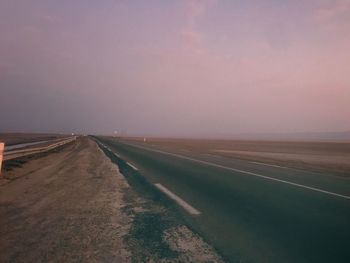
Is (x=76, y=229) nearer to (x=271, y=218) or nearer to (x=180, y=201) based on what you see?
(x=180, y=201)

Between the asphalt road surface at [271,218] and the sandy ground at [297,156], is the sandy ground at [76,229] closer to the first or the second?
the asphalt road surface at [271,218]

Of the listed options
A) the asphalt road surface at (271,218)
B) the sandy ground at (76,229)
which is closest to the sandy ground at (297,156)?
the asphalt road surface at (271,218)

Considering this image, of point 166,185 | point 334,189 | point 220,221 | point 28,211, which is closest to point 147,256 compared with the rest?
point 220,221

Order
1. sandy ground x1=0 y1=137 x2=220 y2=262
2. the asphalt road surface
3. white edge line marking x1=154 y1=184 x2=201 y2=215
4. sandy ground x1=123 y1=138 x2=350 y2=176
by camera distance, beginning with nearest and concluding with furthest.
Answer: sandy ground x1=0 y1=137 x2=220 y2=262, the asphalt road surface, white edge line marking x1=154 y1=184 x2=201 y2=215, sandy ground x1=123 y1=138 x2=350 y2=176

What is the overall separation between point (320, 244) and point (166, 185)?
6.36 m

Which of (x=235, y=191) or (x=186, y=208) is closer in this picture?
(x=186, y=208)

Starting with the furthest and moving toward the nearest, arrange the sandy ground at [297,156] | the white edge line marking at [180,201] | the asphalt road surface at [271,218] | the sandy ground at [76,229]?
the sandy ground at [297,156] → the white edge line marking at [180,201] → the asphalt road surface at [271,218] → the sandy ground at [76,229]

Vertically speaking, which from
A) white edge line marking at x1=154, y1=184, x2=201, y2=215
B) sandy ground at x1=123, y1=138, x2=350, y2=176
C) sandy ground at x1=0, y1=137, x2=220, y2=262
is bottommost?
sandy ground at x1=0, y1=137, x2=220, y2=262

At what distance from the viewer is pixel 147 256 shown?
4.29 meters

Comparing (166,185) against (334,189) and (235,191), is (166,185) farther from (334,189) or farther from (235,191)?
(334,189)

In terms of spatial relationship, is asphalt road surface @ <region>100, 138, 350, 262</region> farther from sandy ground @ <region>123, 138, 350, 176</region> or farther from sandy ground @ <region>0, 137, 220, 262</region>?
sandy ground @ <region>123, 138, 350, 176</region>

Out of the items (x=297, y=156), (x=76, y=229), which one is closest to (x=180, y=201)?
(x=76, y=229)

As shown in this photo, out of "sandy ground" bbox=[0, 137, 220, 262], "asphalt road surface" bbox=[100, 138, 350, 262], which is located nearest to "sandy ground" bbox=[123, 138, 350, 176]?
"asphalt road surface" bbox=[100, 138, 350, 262]

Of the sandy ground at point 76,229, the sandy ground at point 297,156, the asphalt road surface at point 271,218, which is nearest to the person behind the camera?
the sandy ground at point 76,229
